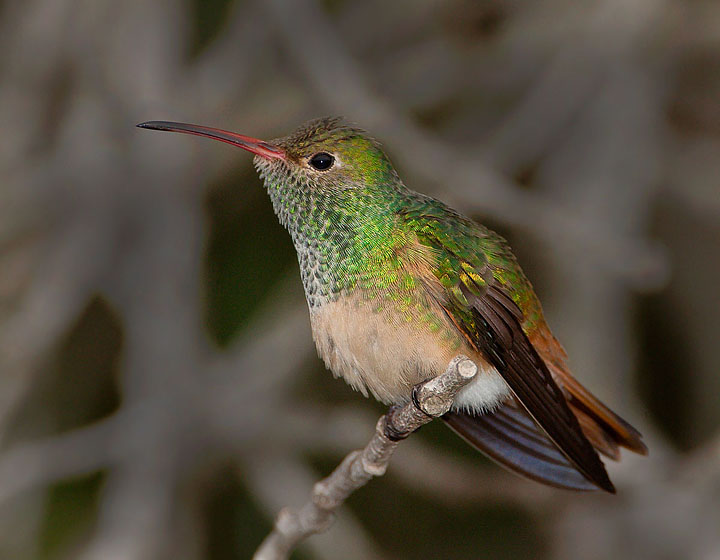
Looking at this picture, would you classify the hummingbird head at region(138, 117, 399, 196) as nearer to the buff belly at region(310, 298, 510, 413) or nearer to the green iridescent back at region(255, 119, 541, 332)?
the green iridescent back at region(255, 119, 541, 332)

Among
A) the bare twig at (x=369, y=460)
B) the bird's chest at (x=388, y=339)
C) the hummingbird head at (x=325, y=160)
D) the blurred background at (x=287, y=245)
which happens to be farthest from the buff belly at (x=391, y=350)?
the blurred background at (x=287, y=245)

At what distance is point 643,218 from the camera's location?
411cm

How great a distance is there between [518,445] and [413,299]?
62cm

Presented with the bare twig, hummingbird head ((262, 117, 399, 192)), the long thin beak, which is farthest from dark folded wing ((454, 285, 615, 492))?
the long thin beak

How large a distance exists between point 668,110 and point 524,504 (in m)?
1.88

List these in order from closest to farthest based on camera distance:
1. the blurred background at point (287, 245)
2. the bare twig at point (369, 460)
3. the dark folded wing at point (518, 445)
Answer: the bare twig at point (369, 460)
the dark folded wing at point (518, 445)
the blurred background at point (287, 245)

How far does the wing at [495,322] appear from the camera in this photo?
230 centimetres

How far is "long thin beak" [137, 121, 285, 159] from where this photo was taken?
7.53 ft

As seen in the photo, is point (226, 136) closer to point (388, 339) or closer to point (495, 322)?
point (388, 339)

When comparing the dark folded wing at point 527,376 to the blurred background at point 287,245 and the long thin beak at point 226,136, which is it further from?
the blurred background at point 287,245

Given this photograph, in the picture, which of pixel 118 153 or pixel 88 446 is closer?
pixel 88 446

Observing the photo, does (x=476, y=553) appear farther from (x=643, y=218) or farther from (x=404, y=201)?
(x=404, y=201)

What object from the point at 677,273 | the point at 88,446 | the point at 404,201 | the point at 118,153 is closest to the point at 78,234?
the point at 118,153

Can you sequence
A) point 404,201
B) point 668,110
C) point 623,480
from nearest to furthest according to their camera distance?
point 404,201 < point 623,480 < point 668,110
